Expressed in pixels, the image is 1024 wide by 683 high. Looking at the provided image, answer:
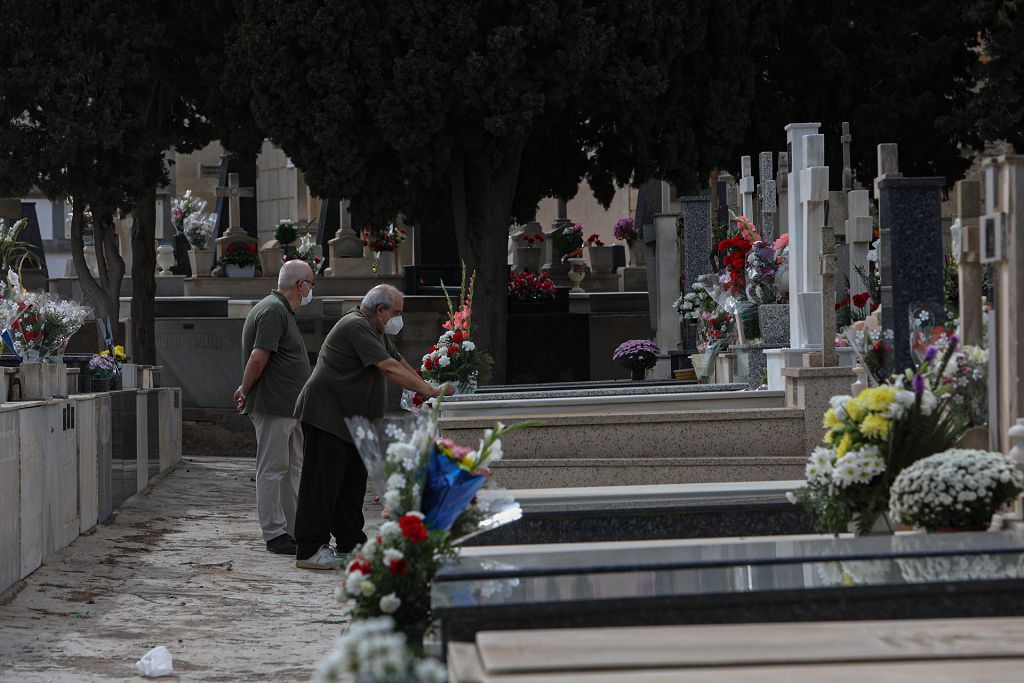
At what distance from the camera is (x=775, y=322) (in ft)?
34.5

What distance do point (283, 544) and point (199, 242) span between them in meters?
19.3

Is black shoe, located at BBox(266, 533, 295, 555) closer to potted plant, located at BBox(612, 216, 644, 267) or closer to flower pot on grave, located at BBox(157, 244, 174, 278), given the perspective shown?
potted plant, located at BBox(612, 216, 644, 267)

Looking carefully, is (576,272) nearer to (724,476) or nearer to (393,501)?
(724,476)

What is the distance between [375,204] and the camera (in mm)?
17500

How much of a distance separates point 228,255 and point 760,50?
10.3m

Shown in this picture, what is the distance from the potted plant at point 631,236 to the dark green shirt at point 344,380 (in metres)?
16.6

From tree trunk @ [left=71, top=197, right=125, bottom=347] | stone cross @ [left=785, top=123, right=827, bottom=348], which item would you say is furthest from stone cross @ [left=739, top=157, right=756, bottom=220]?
tree trunk @ [left=71, top=197, right=125, bottom=347]

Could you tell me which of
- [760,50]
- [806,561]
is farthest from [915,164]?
[806,561]

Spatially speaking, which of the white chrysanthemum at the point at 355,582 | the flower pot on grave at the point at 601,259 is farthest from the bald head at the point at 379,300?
the flower pot on grave at the point at 601,259

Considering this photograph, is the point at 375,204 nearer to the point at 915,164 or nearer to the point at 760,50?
the point at 760,50

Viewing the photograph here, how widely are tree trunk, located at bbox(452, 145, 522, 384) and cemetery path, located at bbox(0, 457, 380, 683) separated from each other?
22.6 ft

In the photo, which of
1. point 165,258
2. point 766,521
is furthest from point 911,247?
point 165,258

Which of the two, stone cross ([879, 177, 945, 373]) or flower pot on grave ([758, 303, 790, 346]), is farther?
flower pot on grave ([758, 303, 790, 346])

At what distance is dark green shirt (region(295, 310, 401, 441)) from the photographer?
8.29 meters
